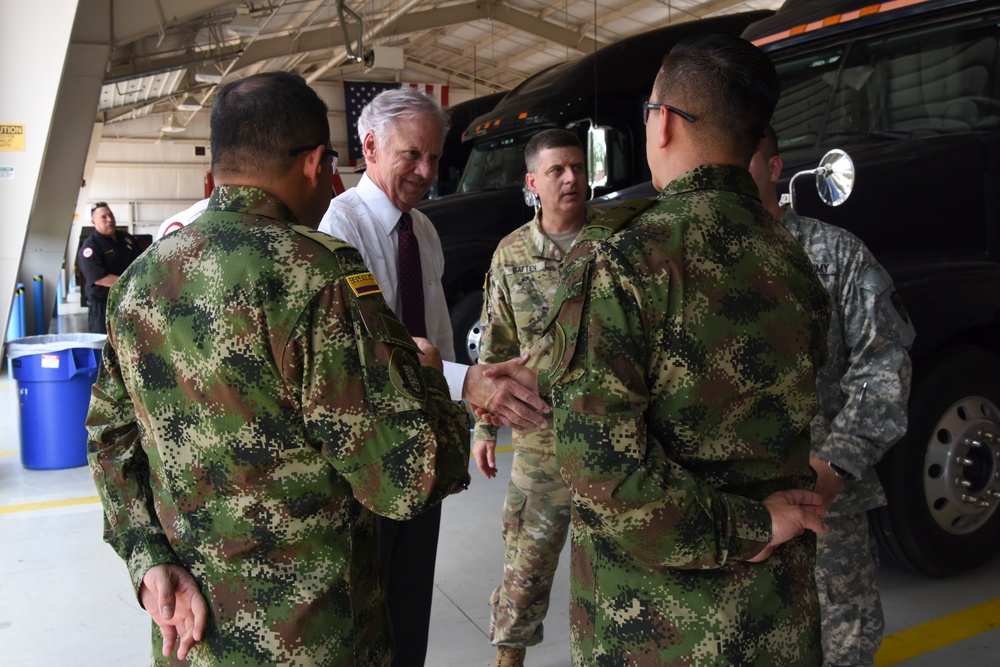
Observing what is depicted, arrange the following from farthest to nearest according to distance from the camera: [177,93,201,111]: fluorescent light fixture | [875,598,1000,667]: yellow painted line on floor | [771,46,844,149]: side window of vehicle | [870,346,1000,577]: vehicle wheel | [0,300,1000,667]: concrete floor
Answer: [177,93,201,111]: fluorescent light fixture
[771,46,844,149]: side window of vehicle
[870,346,1000,577]: vehicle wheel
[0,300,1000,667]: concrete floor
[875,598,1000,667]: yellow painted line on floor

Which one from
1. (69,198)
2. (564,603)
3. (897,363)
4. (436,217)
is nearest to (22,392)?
(436,217)

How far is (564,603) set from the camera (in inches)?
140

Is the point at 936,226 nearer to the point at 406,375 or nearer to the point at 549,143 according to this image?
the point at 549,143

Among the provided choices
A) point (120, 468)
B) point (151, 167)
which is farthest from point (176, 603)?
point (151, 167)

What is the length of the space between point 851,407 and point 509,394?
890 millimetres

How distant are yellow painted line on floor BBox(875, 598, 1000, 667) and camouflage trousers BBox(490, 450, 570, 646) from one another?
1.20 metres

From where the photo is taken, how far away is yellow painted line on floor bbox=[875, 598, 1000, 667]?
3.03 metres

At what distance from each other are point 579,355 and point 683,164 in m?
0.40

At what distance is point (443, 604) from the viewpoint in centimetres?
363

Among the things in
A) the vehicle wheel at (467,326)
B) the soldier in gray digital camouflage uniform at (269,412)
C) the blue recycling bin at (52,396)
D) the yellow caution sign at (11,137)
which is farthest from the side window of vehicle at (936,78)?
the yellow caution sign at (11,137)

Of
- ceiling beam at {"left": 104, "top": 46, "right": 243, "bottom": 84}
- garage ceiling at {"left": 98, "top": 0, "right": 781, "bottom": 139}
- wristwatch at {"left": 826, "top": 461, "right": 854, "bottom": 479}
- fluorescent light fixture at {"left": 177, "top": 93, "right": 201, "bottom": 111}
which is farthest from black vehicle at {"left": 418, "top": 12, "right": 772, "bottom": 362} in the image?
fluorescent light fixture at {"left": 177, "top": 93, "right": 201, "bottom": 111}

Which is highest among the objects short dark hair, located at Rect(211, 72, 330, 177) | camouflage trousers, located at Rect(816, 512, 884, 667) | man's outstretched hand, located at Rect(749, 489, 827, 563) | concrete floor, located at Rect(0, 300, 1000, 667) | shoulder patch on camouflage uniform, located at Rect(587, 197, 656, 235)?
short dark hair, located at Rect(211, 72, 330, 177)

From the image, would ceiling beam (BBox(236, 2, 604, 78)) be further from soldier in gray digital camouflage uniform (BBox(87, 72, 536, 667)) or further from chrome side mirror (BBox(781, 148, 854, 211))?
soldier in gray digital camouflage uniform (BBox(87, 72, 536, 667))

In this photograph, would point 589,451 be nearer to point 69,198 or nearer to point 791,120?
point 791,120
